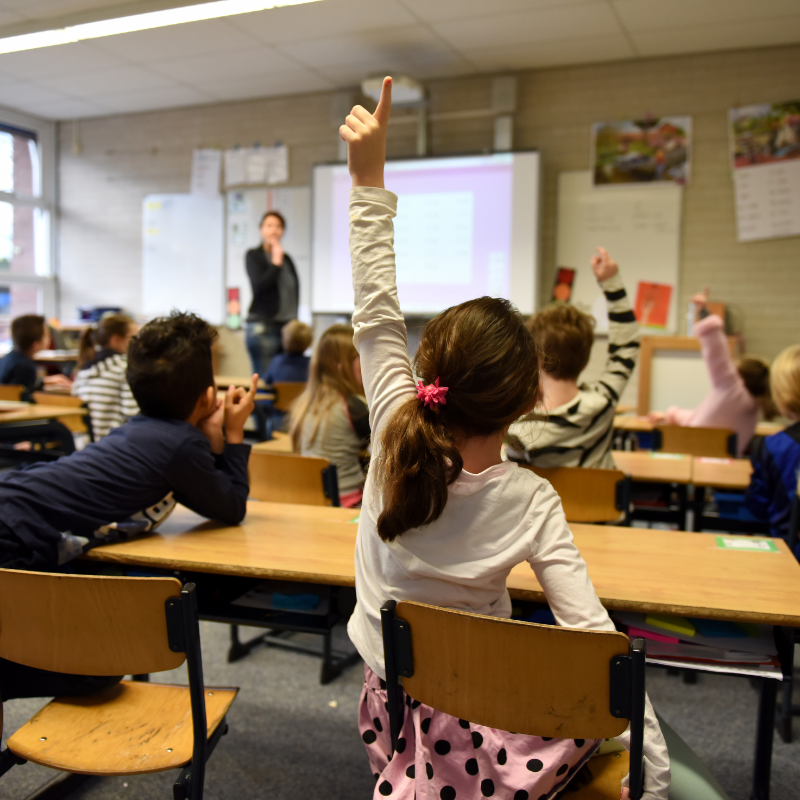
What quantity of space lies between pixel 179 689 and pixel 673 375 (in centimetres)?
412

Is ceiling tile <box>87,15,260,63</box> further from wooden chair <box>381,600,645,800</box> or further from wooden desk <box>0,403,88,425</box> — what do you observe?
wooden chair <box>381,600,645,800</box>

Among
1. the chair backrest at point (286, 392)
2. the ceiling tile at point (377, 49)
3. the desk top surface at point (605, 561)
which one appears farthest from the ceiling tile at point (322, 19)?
the desk top surface at point (605, 561)

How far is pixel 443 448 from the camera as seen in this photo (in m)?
0.98

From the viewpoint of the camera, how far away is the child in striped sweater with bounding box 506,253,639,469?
1.99m

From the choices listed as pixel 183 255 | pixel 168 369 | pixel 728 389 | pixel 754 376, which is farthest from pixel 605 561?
pixel 183 255

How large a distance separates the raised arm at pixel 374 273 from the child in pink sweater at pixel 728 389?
2267mm

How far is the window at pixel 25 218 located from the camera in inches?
281

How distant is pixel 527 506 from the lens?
3.41 ft

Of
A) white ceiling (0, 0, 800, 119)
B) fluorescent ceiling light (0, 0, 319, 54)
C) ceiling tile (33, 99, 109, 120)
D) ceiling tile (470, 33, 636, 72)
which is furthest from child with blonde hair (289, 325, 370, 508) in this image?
ceiling tile (33, 99, 109, 120)

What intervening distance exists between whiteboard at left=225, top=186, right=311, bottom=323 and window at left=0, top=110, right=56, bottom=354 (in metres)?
2.26

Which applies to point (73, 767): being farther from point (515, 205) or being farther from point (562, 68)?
point (562, 68)

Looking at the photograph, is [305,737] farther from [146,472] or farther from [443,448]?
[443,448]

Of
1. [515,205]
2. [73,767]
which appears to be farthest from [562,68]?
[73,767]

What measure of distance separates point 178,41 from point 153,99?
1.62 meters
